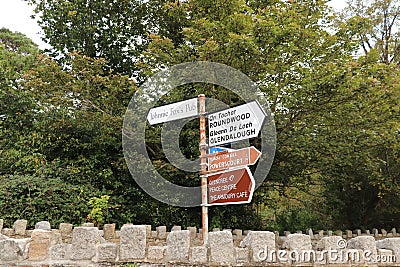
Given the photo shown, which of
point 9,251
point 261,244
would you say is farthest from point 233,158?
point 9,251

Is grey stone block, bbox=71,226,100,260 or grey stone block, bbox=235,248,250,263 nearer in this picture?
grey stone block, bbox=235,248,250,263

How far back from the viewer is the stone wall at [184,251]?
4.53 meters

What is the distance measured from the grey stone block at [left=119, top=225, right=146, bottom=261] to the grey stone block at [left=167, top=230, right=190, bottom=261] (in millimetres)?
273

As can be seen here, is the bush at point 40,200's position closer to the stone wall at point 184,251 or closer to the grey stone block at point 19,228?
the grey stone block at point 19,228

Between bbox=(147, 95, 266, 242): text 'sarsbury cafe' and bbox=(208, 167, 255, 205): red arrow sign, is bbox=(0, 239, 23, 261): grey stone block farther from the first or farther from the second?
bbox=(208, 167, 255, 205): red arrow sign

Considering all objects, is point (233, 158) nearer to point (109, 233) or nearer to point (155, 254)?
point (155, 254)

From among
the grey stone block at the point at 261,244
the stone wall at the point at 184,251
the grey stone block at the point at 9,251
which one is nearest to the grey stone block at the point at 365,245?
the stone wall at the point at 184,251

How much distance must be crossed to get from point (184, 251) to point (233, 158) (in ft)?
5.01

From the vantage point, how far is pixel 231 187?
570cm

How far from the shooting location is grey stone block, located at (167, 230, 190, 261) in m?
4.57

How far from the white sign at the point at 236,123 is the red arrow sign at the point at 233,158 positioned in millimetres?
173

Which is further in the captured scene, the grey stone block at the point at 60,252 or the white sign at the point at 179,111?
the white sign at the point at 179,111

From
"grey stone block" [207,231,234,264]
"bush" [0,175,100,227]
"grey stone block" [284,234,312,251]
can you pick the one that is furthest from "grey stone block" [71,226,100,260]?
"bush" [0,175,100,227]

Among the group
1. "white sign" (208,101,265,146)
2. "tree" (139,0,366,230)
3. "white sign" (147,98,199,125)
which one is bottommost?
"white sign" (208,101,265,146)
